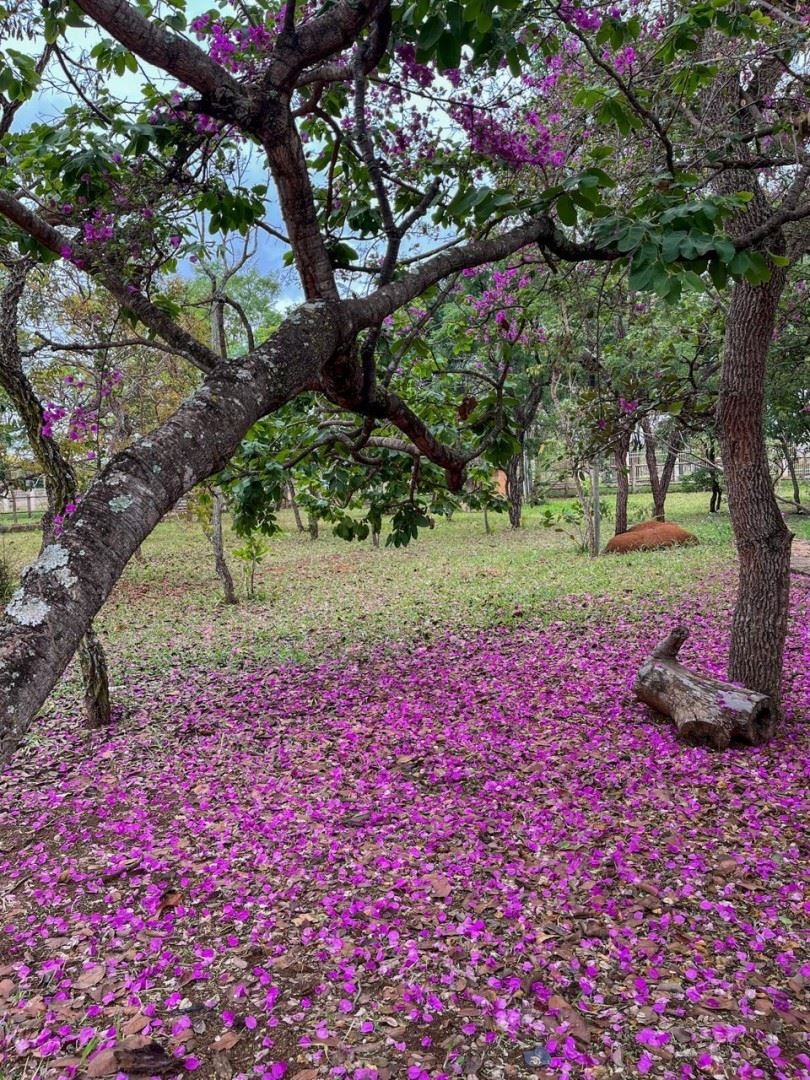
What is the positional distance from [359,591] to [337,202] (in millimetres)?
6692

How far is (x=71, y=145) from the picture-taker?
9.53ft

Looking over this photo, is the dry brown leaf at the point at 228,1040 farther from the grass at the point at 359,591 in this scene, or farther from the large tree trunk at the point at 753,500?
the grass at the point at 359,591

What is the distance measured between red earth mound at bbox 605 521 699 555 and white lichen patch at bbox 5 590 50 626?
39.8 feet

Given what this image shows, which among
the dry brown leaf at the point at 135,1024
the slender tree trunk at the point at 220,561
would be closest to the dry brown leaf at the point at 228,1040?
the dry brown leaf at the point at 135,1024

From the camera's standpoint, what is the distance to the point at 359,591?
32.3 ft

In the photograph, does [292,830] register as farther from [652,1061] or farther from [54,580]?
[54,580]

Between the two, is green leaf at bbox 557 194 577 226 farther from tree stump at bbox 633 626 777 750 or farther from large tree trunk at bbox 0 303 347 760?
tree stump at bbox 633 626 777 750

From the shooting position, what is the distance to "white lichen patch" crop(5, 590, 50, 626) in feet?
3.32

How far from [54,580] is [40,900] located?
240cm

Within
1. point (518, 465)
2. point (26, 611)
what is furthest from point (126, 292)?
point (518, 465)

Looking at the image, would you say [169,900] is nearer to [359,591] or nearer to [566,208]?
[566,208]

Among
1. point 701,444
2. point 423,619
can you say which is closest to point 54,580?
point 423,619

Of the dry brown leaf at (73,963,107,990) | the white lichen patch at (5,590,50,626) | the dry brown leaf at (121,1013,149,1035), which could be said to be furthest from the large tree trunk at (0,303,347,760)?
the dry brown leaf at (73,963,107,990)

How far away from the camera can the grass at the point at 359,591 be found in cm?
729
